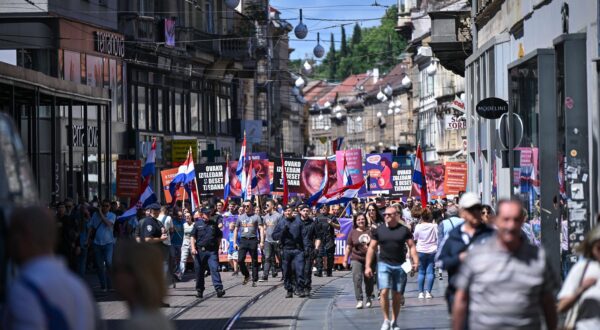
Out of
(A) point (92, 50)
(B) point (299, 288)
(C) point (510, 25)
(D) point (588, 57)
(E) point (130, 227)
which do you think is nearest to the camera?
(D) point (588, 57)

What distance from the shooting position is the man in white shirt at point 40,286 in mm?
7371

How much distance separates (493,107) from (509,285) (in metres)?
15.2

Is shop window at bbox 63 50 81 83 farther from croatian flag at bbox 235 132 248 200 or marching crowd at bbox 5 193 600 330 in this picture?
marching crowd at bbox 5 193 600 330

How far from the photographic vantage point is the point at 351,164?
4191 cm

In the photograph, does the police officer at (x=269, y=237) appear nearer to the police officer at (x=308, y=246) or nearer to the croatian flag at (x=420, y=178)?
the croatian flag at (x=420, y=178)

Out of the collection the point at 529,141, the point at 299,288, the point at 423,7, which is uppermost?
the point at 423,7

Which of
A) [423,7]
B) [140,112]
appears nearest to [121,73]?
[140,112]

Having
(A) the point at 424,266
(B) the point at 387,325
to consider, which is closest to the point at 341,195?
(A) the point at 424,266

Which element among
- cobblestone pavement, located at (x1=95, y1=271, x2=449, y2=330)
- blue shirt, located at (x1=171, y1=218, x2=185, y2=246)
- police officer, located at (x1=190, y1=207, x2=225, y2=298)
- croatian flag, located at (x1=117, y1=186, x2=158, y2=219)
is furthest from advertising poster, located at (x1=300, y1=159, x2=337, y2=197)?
police officer, located at (x1=190, y1=207, x2=225, y2=298)

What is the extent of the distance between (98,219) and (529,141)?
33.1 ft

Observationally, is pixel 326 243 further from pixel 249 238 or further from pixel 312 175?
pixel 312 175

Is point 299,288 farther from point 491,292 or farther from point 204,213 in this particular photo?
point 491,292

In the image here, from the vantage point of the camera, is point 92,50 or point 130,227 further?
point 92,50

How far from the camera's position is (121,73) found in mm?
52750
